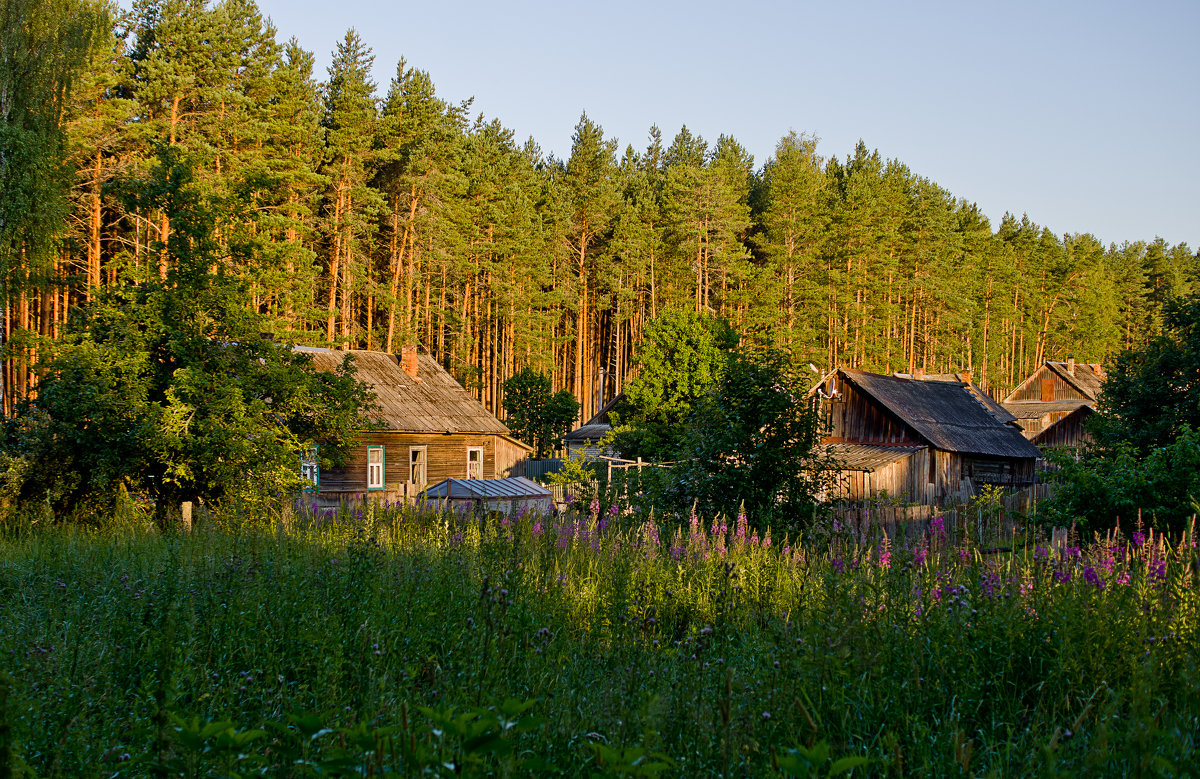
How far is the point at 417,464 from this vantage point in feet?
104

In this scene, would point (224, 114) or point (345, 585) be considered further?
point (224, 114)

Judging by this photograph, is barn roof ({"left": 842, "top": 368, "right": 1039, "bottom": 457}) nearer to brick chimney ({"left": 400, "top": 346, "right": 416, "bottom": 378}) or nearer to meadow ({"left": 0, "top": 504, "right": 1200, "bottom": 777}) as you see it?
brick chimney ({"left": 400, "top": 346, "right": 416, "bottom": 378})

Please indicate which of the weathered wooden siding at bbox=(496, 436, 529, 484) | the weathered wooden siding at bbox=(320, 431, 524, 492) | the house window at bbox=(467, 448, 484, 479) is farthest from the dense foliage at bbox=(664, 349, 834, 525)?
the weathered wooden siding at bbox=(496, 436, 529, 484)

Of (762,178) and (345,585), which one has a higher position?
(762,178)

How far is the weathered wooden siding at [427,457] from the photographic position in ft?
96.7

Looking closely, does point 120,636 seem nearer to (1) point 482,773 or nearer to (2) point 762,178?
(1) point 482,773

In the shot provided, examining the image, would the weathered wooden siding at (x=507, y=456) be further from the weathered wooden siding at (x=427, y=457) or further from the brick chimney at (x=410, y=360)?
the brick chimney at (x=410, y=360)

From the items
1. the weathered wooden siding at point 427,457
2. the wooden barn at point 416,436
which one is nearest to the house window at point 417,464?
the wooden barn at point 416,436

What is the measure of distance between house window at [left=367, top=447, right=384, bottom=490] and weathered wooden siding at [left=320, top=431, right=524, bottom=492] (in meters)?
0.16

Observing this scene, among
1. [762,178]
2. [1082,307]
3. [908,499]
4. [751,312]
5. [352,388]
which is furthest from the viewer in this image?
[1082,307]

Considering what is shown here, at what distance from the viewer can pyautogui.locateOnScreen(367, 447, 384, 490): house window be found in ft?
98.6

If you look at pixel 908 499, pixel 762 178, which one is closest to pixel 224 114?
pixel 908 499

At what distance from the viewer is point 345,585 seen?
5.63 metres

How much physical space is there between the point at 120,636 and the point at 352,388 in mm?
10537
